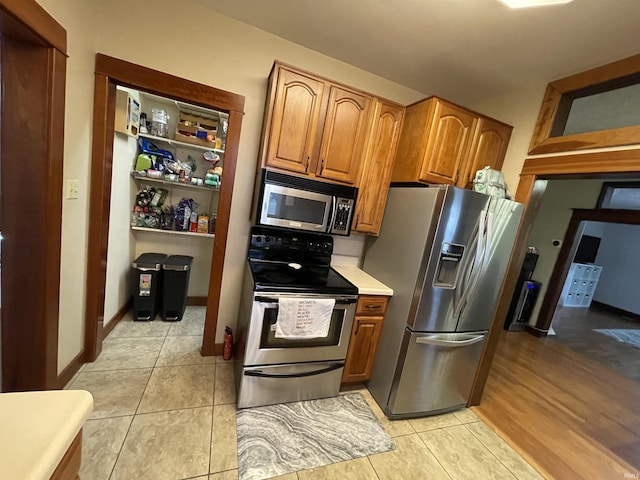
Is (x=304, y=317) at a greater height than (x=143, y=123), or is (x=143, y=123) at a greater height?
(x=143, y=123)

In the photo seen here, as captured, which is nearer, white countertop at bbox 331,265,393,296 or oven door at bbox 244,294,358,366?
oven door at bbox 244,294,358,366

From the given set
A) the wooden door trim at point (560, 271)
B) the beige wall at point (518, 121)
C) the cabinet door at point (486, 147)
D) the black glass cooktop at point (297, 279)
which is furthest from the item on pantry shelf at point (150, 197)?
the wooden door trim at point (560, 271)

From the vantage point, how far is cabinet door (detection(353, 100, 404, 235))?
6.70 feet

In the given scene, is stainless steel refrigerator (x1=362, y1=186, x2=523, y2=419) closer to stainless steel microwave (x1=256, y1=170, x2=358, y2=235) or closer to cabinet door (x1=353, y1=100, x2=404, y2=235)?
cabinet door (x1=353, y1=100, x2=404, y2=235)

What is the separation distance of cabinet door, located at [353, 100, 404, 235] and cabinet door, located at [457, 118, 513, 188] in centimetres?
61

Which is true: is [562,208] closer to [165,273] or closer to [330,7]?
[330,7]

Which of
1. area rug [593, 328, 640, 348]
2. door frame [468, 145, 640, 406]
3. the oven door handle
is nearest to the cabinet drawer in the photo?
the oven door handle

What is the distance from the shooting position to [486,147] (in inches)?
83.2

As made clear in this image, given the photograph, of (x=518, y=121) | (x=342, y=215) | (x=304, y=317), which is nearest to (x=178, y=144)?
(x=342, y=215)

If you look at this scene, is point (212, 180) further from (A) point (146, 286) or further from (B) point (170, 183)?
(A) point (146, 286)

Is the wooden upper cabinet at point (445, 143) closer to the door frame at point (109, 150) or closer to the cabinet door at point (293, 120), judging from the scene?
the cabinet door at point (293, 120)

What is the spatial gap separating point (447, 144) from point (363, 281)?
49.8 inches

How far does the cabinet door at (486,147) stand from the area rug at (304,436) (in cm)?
199

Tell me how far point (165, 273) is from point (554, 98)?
145 inches
